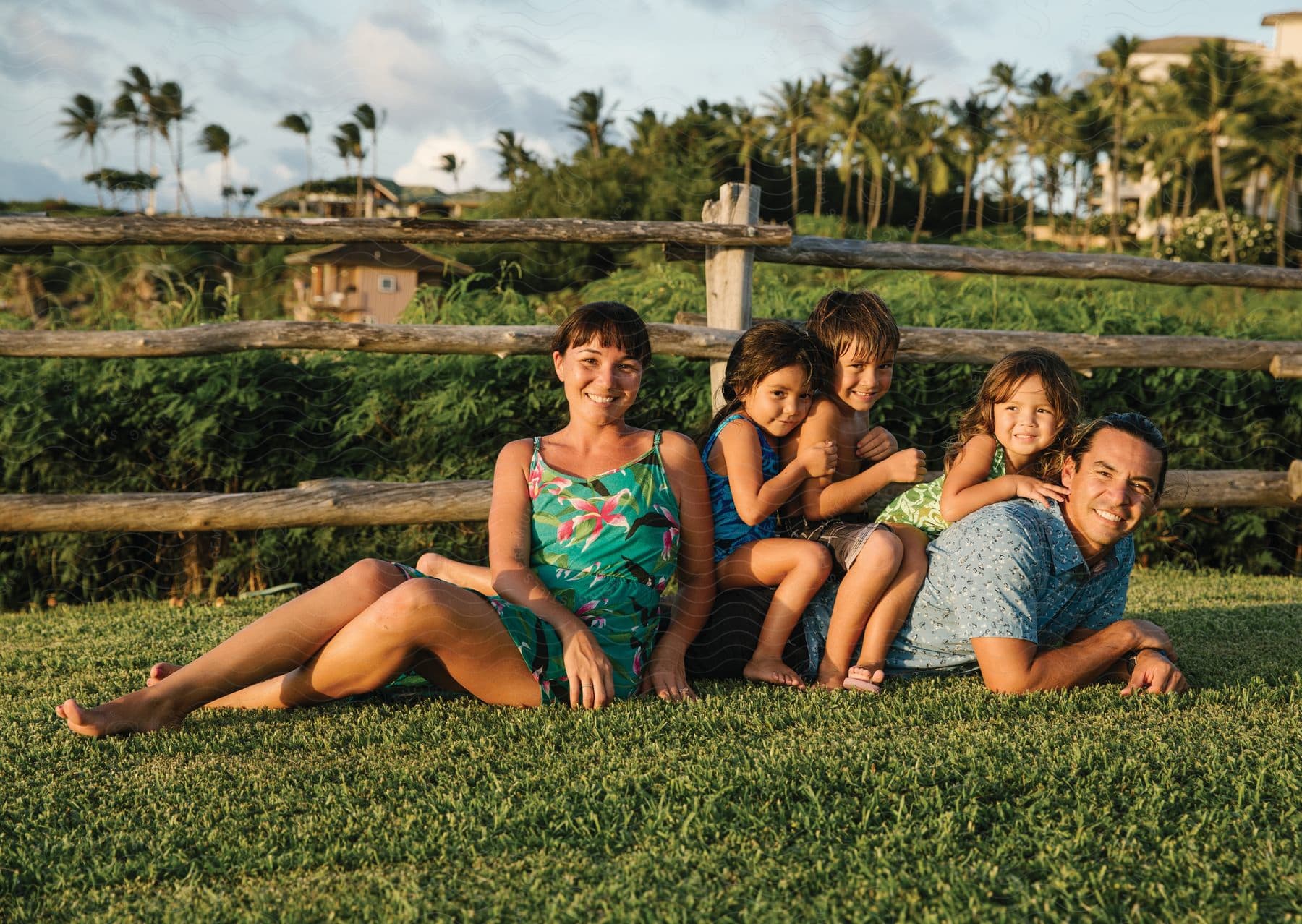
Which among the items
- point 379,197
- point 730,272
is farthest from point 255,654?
point 379,197

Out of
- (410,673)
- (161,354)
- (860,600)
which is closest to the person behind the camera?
(410,673)

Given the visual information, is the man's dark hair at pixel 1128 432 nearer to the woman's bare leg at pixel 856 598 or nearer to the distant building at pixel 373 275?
the woman's bare leg at pixel 856 598

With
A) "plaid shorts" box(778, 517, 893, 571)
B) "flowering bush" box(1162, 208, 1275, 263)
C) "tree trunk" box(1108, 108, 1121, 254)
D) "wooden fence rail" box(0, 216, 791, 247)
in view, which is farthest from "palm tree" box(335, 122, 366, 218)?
"flowering bush" box(1162, 208, 1275, 263)

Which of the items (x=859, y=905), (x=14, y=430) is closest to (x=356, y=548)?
(x=14, y=430)

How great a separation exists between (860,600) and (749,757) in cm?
71

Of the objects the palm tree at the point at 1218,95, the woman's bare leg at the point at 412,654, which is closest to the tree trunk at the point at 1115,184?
the woman's bare leg at the point at 412,654

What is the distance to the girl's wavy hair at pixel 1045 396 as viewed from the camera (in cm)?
288

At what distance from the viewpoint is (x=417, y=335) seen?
4.30 meters

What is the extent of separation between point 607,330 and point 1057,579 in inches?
49.8

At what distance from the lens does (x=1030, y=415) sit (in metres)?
A: 2.89

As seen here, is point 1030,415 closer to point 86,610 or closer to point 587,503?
point 587,503

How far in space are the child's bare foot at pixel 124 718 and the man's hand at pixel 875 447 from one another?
186 cm

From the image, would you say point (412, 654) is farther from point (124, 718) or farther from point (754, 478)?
point (754, 478)

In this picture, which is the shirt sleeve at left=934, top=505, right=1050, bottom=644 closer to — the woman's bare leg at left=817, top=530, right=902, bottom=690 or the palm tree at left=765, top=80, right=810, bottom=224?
the woman's bare leg at left=817, top=530, right=902, bottom=690
